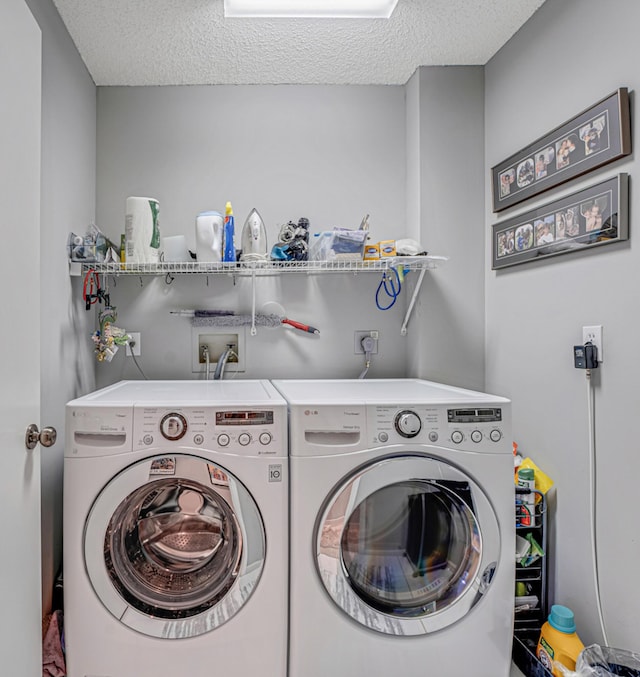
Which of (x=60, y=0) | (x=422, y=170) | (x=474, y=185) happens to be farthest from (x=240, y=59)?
(x=474, y=185)

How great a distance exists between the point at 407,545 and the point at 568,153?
4.63ft

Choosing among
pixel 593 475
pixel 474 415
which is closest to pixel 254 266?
pixel 474 415

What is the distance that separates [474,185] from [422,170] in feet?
0.84

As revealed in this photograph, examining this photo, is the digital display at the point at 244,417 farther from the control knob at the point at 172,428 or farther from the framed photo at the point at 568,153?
the framed photo at the point at 568,153

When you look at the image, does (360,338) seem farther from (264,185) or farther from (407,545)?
(407,545)

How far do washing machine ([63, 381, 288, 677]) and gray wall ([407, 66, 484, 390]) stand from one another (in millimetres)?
1049

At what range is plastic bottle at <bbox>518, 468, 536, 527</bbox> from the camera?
1.69m

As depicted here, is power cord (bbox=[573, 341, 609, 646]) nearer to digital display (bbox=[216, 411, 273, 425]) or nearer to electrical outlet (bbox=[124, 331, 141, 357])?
digital display (bbox=[216, 411, 273, 425])

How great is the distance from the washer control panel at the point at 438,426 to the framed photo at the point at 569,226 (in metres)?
0.65

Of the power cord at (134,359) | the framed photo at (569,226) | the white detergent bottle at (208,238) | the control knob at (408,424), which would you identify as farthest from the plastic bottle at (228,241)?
the framed photo at (569,226)

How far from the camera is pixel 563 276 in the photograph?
1672mm

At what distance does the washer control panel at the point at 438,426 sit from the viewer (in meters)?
1.47

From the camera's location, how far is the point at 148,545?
1.51 m

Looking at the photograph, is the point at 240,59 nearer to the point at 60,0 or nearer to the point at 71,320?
the point at 60,0
